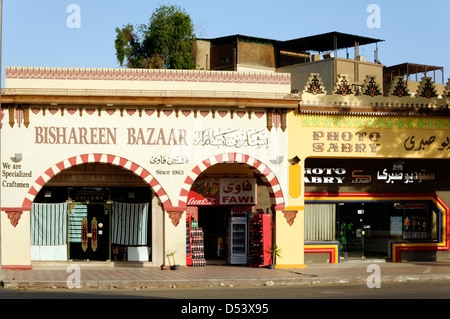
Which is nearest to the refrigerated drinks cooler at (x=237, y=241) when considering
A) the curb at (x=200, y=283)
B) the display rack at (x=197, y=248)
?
the display rack at (x=197, y=248)

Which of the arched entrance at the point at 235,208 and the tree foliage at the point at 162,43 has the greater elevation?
the tree foliage at the point at 162,43

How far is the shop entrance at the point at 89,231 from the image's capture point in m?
26.3

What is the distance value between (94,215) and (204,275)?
18.7ft

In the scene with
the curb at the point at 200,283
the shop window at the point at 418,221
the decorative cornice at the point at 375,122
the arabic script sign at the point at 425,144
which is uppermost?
the decorative cornice at the point at 375,122

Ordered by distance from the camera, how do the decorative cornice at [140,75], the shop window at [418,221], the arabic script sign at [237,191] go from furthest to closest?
1. the shop window at [418,221]
2. the arabic script sign at [237,191]
3. the decorative cornice at [140,75]

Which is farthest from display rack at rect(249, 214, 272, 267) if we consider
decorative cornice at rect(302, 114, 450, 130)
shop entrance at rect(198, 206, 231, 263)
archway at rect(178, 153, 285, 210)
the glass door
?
decorative cornice at rect(302, 114, 450, 130)

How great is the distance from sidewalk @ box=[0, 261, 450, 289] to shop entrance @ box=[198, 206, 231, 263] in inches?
60.5

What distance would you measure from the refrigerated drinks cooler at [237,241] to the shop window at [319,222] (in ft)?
7.82

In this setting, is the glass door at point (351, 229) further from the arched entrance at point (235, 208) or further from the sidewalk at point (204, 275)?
the arched entrance at point (235, 208)

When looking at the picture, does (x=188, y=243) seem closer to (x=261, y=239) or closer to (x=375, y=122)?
(x=261, y=239)

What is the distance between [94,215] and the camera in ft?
86.8
